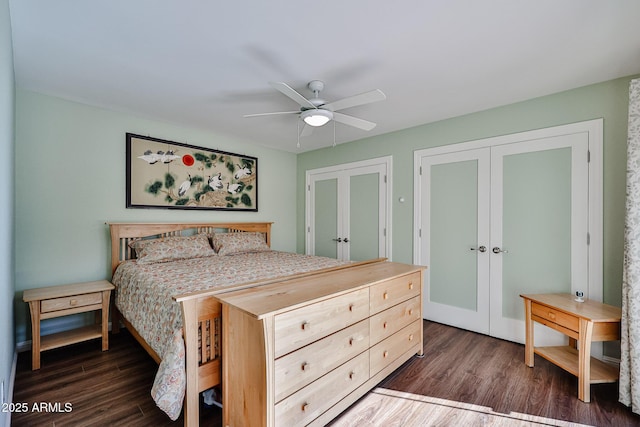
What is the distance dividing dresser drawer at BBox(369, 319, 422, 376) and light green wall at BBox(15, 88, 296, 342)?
294 centimetres

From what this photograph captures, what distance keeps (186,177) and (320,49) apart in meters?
2.55

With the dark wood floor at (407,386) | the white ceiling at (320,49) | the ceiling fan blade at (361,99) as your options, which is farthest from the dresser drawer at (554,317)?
the ceiling fan blade at (361,99)

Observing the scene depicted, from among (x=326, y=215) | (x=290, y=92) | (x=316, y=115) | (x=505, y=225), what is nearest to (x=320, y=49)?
(x=290, y=92)

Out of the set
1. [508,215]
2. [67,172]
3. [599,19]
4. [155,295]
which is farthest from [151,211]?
[599,19]

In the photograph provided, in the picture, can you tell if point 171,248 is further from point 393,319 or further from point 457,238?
point 457,238

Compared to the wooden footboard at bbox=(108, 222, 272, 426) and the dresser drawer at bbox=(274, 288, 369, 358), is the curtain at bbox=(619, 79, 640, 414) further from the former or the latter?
the wooden footboard at bbox=(108, 222, 272, 426)

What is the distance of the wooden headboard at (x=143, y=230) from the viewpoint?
3.10 metres

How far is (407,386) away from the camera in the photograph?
2168mm

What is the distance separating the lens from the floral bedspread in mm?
1590

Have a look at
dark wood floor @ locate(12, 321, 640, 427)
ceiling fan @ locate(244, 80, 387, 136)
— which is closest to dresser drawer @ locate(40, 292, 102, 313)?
dark wood floor @ locate(12, 321, 640, 427)

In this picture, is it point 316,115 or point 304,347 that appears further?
point 316,115

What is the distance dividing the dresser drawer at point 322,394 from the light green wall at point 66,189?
274 cm

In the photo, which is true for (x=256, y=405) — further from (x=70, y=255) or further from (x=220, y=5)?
(x=70, y=255)

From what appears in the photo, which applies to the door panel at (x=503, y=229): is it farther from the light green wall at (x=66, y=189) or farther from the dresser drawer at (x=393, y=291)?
the light green wall at (x=66, y=189)
